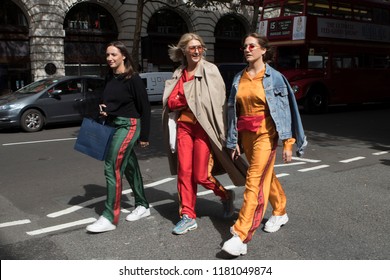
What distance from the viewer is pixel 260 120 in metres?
3.83

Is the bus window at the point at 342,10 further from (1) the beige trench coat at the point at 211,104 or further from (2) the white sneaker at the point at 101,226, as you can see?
(2) the white sneaker at the point at 101,226

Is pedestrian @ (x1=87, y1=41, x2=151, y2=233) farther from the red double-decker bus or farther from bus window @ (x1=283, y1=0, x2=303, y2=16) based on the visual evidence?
bus window @ (x1=283, y1=0, x2=303, y2=16)

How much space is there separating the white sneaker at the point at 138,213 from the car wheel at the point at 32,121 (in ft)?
26.7

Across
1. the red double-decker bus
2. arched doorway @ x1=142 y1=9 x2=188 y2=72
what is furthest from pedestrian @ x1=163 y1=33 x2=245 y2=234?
arched doorway @ x1=142 y1=9 x2=188 y2=72

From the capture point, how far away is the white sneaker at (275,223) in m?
4.19

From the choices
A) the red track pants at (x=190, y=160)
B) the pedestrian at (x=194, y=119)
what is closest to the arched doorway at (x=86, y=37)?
the pedestrian at (x=194, y=119)

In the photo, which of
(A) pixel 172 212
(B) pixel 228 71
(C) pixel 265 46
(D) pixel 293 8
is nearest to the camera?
(C) pixel 265 46

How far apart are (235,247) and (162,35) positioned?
25.2 meters

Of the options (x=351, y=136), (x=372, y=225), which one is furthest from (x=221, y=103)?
(x=351, y=136)

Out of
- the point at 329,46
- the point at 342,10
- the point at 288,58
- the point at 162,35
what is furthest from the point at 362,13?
the point at 162,35

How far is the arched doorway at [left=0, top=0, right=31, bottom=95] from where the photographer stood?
22438 millimetres

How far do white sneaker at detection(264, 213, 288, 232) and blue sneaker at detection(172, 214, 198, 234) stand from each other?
65 centimetres

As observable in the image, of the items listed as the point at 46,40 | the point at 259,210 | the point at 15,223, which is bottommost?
the point at 15,223

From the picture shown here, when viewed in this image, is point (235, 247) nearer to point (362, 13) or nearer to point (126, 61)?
point (126, 61)
